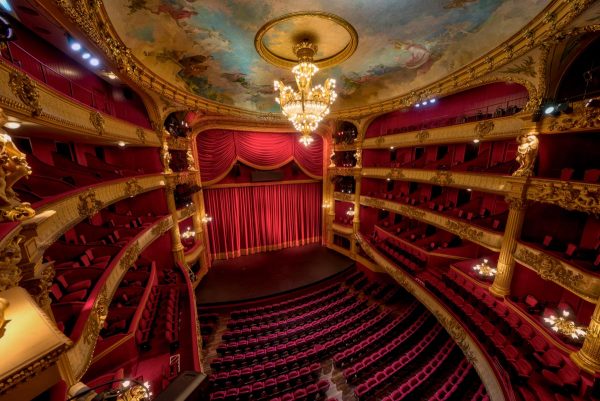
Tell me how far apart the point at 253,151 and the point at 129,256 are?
9.19m

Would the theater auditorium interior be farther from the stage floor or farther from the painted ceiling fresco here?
the stage floor

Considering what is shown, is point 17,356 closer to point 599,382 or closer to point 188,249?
point 599,382

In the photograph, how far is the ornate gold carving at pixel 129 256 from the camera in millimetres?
5739

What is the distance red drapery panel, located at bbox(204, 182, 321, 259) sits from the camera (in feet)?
48.0

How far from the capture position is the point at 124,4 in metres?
5.06

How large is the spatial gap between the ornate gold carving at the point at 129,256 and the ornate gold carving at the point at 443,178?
1090 centimetres

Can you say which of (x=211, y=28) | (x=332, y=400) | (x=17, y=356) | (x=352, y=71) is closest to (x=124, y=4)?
(x=211, y=28)

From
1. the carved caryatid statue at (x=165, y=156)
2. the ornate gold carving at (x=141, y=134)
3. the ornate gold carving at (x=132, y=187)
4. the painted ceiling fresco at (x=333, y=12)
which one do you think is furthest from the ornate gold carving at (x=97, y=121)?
the carved caryatid statue at (x=165, y=156)

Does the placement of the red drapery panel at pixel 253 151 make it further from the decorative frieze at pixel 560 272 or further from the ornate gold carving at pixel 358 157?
the decorative frieze at pixel 560 272

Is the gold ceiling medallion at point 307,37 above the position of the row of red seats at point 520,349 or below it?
above

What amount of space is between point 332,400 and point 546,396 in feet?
15.5

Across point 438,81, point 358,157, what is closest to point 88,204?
point 438,81

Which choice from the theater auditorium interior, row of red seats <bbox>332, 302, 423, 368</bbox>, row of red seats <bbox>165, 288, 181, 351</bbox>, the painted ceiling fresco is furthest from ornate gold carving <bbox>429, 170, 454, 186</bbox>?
row of red seats <bbox>165, 288, 181, 351</bbox>

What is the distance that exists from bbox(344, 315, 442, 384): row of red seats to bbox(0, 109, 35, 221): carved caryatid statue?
8.50 meters
